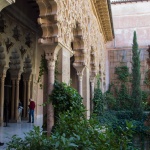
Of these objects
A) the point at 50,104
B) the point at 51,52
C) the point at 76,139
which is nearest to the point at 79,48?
the point at 51,52

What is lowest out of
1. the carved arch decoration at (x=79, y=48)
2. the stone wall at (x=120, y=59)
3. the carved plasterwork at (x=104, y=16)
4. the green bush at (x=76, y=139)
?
the green bush at (x=76, y=139)

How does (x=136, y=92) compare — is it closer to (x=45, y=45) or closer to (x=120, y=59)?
(x=120, y=59)

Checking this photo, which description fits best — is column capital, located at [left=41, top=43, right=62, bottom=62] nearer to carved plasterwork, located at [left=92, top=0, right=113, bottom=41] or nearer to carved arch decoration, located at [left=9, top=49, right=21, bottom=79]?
carved arch decoration, located at [left=9, top=49, right=21, bottom=79]

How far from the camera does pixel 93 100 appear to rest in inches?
460

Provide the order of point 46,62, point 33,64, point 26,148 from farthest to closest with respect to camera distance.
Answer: point 33,64 → point 46,62 → point 26,148

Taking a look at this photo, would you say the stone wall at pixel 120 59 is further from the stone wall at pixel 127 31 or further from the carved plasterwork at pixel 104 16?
the carved plasterwork at pixel 104 16

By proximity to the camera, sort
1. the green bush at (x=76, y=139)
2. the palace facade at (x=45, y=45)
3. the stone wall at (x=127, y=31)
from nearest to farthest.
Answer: the green bush at (x=76, y=139) → the palace facade at (x=45, y=45) → the stone wall at (x=127, y=31)

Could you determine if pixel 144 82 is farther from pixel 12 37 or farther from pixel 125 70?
pixel 12 37

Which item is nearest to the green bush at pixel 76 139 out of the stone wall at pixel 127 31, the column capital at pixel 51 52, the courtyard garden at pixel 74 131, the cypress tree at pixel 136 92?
the courtyard garden at pixel 74 131

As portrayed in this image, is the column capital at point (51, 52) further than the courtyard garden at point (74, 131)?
Yes

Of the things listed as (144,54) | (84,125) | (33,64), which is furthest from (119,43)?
(84,125)

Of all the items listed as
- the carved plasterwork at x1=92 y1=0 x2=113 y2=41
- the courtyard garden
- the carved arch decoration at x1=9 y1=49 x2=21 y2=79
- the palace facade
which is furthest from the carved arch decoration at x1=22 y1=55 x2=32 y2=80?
the carved plasterwork at x1=92 y1=0 x2=113 y2=41

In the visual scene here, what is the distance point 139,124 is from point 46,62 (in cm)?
1006

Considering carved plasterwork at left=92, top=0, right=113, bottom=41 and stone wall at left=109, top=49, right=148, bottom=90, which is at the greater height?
carved plasterwork at left=92, top=0, right=113, bottom=41
